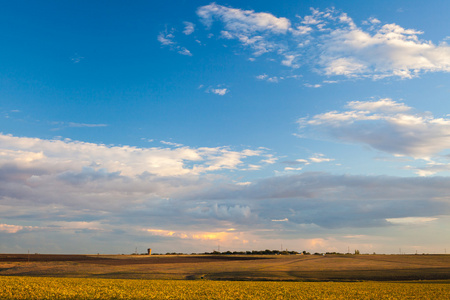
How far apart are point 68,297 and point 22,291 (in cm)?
620

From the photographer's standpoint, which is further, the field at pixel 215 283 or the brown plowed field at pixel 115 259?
the brown plowed field at pixel 115 259

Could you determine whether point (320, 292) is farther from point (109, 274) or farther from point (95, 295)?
point (109, 274)

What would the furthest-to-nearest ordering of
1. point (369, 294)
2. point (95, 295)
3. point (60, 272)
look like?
1. point (60, 272)
2. point (369, 294)
3. point (95, 295)

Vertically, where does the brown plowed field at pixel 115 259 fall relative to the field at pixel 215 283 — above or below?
below

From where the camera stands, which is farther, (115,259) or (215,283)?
(115,259)

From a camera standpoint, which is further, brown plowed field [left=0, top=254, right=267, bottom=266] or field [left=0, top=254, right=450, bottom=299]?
brown plowed field [left=0, top=254, right=267, bottom=266]

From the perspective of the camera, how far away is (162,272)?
7881 centimetres

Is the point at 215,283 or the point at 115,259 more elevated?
the point at 215,283

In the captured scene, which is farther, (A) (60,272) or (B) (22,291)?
(A) (60,272)

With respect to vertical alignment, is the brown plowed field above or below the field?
below

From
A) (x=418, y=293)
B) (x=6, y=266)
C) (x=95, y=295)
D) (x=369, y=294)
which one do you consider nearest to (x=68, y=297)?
(x=95, y=295)

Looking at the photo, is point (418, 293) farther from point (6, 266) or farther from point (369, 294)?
point (6, 266)

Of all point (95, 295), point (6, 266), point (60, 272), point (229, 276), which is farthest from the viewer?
point (6, 266)

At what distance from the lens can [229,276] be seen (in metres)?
72.8
